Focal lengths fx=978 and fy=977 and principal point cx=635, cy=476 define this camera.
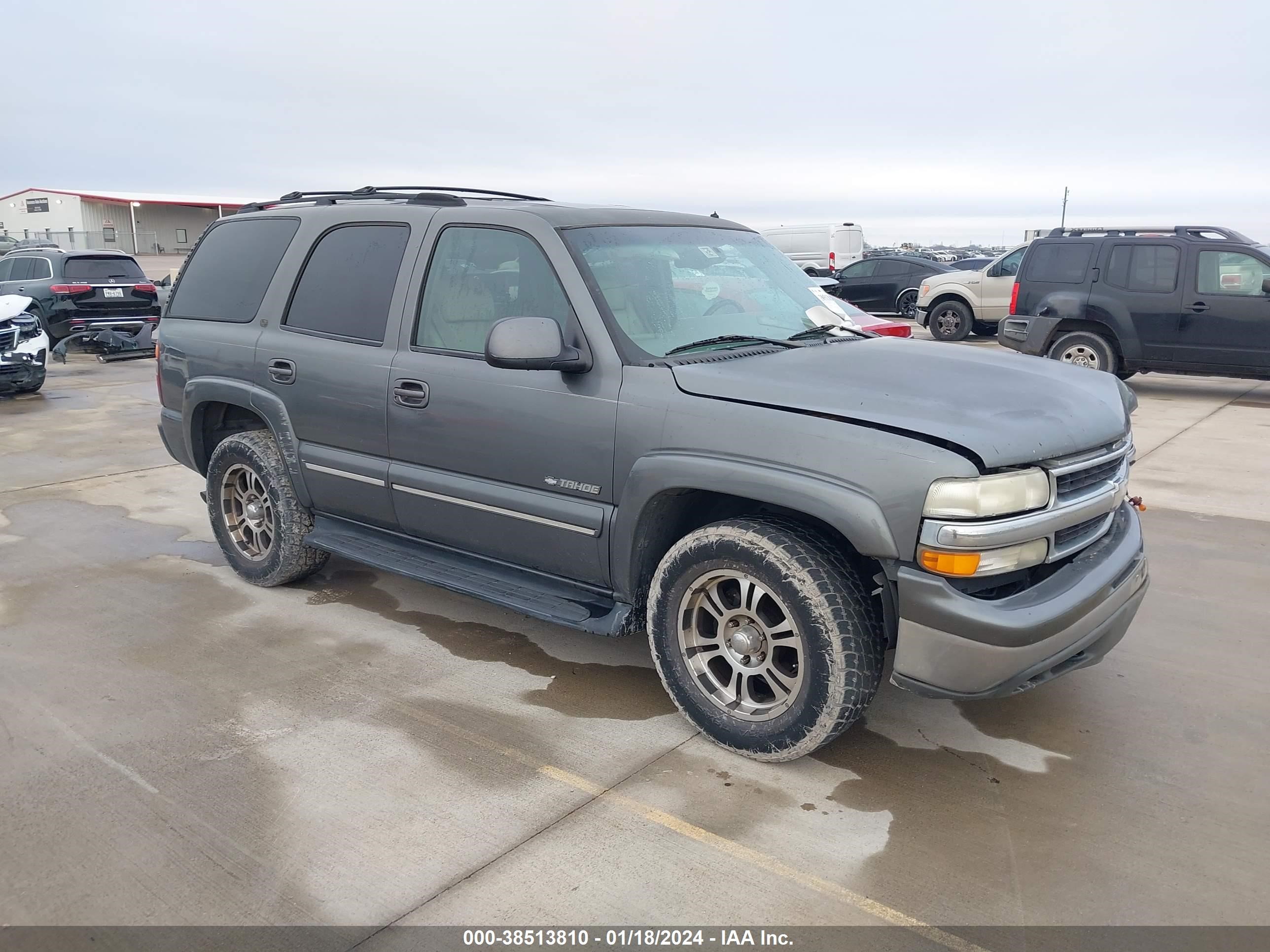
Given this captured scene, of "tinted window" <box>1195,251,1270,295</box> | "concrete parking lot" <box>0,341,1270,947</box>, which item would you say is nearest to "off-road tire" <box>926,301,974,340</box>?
"tinted window" <box>1195,251,1270,295</box>

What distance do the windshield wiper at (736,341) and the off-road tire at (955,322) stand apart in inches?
561

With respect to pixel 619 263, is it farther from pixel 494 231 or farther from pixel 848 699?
pixel 848 699

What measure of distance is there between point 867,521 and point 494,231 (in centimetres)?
205

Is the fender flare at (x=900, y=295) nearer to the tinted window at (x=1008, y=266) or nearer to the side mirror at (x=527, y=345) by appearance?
the tinted window at (x=1008, y=266)

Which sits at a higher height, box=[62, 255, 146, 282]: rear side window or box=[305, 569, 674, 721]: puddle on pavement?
box=[62, 255, 146, 282]: rear side window

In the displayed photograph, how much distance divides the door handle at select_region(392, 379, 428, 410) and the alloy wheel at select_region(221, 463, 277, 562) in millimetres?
1256

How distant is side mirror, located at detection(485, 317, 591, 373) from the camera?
11.3ft

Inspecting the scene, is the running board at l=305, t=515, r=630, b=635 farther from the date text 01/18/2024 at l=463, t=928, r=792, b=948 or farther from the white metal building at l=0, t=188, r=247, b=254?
the white metal building at l=0, t=188, r=247, b=254

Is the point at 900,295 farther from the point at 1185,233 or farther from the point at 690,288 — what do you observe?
the point at 690,288

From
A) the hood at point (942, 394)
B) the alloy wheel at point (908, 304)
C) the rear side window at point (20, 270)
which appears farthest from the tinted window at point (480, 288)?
the alloy wheel at point (908, 304)

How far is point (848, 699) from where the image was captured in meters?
3.12

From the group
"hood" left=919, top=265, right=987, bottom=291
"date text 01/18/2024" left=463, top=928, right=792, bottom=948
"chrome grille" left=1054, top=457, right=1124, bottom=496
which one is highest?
"hood" left=919, top=265, right=987, bottom=291

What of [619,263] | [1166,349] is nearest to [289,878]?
[619,263]

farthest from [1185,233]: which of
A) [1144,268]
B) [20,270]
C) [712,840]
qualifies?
[20,270]
